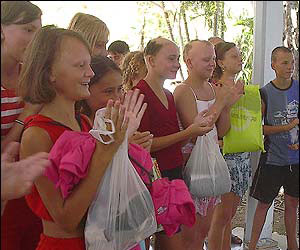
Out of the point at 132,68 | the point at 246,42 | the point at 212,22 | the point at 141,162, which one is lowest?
the point at 141,162

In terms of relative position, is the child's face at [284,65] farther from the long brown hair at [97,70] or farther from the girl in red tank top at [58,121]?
the girl in red tank top at [58,121]

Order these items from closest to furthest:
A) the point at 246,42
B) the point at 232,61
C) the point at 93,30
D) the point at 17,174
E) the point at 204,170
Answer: the point at 17,174 < the point at 93,30 < the point at 204,170 < the point at 232,61 < the point at 246,42

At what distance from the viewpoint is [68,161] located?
1.06 meters

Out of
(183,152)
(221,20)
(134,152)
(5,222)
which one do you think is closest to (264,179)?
(183,152)

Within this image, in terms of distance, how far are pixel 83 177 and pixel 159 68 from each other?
3.38ft

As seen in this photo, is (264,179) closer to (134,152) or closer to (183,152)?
(183,152)

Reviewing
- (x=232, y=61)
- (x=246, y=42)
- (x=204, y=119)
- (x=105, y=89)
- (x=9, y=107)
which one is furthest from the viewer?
(x=246, y=42)

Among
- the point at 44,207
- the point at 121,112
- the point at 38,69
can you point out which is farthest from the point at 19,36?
the point at 44,207

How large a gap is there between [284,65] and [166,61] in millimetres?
834

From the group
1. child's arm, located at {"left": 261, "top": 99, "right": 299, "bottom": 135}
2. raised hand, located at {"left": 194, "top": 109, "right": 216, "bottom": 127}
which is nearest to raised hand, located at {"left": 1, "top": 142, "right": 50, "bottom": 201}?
raised hand, located at {"left": 194, "top": 109, "right": 216, "bottom": 127}

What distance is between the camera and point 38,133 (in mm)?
1140

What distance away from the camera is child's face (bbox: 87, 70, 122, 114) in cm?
148

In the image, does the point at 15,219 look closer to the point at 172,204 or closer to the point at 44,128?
the point at 44,128

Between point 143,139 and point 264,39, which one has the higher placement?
point 264,39
